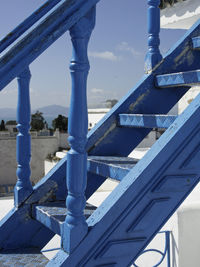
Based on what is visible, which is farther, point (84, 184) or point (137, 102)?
point (137, 102)

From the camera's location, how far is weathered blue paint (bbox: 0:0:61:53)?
1.73 meters

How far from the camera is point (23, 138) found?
211cm

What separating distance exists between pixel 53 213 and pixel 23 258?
297 millimetres

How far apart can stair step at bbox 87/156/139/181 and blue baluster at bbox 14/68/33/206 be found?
36cm

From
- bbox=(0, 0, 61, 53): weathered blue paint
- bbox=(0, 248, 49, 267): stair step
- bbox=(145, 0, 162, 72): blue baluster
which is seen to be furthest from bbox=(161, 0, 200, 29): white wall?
bbox=(0, 248, 49, 267): stair step

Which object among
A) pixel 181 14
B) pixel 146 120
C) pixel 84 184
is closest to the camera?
pixel 84 184

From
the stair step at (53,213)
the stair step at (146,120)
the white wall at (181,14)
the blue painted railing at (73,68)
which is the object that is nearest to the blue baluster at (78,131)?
the blue painted railing at (73,68)

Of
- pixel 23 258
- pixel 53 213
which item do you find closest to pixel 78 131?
pixel 53 213

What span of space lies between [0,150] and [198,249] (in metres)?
23.7

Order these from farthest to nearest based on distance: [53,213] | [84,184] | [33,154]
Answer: [33,154]
[53,213]
[84,184]

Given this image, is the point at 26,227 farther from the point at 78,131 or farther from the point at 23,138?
the point at 78,131

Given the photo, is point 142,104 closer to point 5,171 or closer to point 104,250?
point 104,250

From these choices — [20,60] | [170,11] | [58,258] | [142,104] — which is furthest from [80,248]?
[170,11]

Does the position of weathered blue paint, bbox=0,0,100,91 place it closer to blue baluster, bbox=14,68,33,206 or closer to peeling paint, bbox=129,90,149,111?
blue baluster, bbox=14,68,33,206
